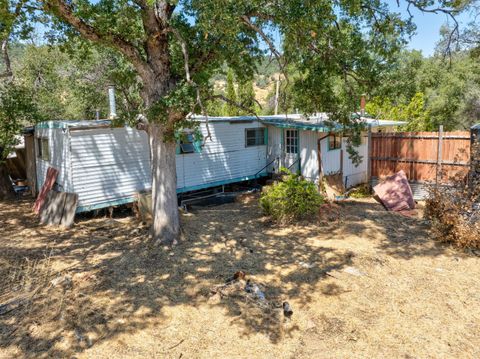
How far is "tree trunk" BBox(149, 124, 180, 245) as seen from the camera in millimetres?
7645

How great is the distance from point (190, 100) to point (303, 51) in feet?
9.47

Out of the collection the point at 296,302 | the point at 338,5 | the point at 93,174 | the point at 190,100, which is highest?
the point at 338,5

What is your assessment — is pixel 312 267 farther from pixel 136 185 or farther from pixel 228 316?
pixel 136 185

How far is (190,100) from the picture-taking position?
6.26 metres

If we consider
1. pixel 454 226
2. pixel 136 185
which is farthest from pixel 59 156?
pixel 454 226

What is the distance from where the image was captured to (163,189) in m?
7.81

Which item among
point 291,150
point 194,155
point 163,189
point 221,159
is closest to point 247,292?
point 163,189

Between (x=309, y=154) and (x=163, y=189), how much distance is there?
22.8ft

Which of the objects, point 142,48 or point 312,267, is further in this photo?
point 142,48

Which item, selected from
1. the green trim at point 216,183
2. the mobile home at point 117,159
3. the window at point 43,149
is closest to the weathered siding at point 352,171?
the green trim at point 216,183

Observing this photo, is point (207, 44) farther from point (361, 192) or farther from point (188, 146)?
point (361, 192)

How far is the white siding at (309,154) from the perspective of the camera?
13070 millimetres

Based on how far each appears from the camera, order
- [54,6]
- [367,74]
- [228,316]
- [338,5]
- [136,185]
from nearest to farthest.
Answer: [228,316] < [54,6] < [338,5] < [367,74] < [136,185]

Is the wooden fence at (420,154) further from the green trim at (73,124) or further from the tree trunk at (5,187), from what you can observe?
the tree trunk at (5,187)
